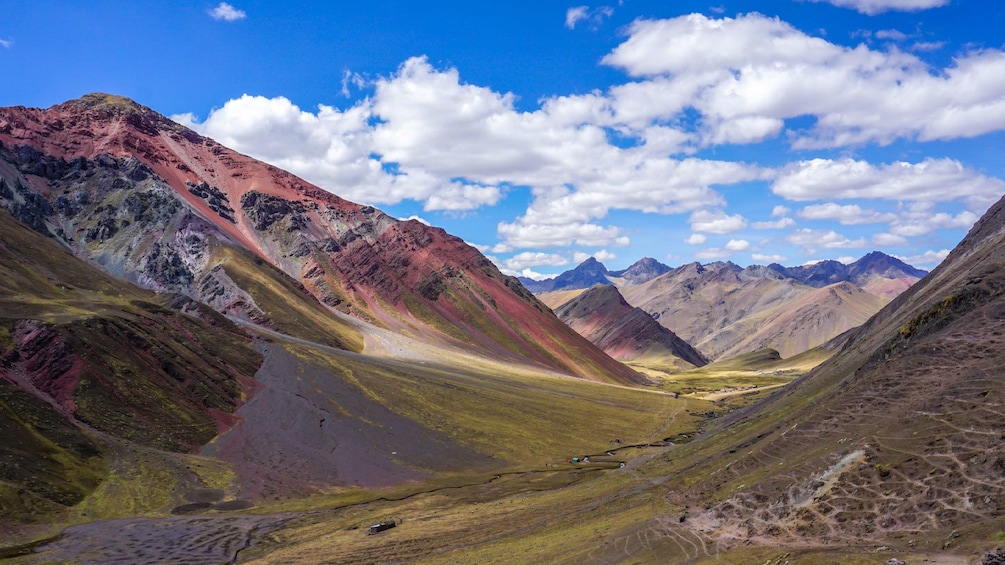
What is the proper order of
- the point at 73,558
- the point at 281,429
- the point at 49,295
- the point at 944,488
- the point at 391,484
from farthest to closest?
the point at 49,295, the point at 281,429, the point at 391,484, the point at 73,558, the point at 944,488

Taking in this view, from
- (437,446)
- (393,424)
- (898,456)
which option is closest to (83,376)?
(393,424)

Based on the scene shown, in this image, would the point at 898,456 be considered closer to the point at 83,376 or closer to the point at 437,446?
the point at 437,446

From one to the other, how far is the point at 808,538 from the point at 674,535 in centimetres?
882

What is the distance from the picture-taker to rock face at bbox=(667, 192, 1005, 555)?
2650 cm

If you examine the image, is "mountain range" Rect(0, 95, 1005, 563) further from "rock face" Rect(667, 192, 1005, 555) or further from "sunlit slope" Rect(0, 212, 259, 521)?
"sunlit slope" Rect(0, 212, 259, 521)

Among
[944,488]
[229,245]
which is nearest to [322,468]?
[944,488]

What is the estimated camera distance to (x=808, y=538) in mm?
29125

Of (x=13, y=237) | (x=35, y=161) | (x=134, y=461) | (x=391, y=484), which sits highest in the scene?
(x=35, y=161)

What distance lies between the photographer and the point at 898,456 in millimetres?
31328

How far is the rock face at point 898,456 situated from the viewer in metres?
26.5

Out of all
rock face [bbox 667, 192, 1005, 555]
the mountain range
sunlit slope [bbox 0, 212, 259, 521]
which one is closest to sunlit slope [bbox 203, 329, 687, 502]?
the mountain range

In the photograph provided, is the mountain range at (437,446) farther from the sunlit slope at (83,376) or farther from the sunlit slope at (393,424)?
the sunlit slope at (393,424)

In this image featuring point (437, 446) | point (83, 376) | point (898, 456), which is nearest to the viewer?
point (898, 456)

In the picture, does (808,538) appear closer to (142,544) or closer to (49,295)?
(142,544)
